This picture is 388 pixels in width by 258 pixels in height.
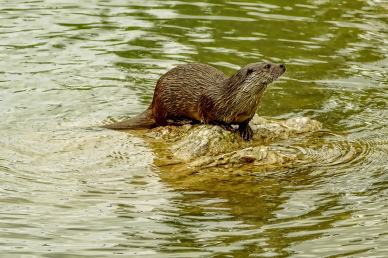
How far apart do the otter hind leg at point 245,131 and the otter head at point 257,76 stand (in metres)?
0.33

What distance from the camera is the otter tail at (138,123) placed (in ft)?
26.3

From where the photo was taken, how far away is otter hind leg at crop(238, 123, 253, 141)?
25.0 feet

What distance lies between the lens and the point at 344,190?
21.7 ft

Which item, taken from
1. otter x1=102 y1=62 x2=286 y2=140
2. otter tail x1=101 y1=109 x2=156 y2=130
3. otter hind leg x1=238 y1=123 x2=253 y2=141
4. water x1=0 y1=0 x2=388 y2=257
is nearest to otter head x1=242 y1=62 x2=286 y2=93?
otter x1=102 y1=62 x2=286 y2=140

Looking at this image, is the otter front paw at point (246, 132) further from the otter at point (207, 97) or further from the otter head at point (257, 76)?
the otter head at point (257, 76)

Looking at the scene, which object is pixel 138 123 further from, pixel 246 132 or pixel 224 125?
pixel 246 132

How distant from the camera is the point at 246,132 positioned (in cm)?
766

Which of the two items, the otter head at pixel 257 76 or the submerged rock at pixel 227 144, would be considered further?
the otter head at pixel 257 76

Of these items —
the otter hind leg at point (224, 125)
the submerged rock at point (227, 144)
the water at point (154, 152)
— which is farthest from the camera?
the otter hind leg at point (224, 125)

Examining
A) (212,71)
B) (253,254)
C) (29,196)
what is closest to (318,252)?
(253,254)

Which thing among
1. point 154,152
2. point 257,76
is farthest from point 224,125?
point 154,152

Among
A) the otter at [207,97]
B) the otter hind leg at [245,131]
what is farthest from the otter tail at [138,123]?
the otter hind leg at [245,131]

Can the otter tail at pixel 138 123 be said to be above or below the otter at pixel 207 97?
below

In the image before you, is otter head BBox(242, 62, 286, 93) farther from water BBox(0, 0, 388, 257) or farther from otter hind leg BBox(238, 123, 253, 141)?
water BBox(0, 0, 388, 257)
